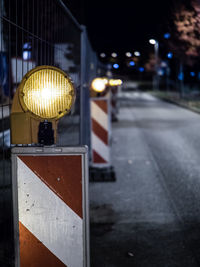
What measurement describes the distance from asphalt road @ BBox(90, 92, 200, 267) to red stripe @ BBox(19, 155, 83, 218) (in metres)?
1.66

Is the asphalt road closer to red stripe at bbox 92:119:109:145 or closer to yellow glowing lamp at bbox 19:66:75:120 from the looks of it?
red stripe at bbox 92:119:109:145

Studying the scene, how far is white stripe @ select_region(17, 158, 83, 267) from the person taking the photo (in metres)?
2.92

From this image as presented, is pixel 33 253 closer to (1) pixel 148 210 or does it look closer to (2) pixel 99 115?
(1) pixel 148 210

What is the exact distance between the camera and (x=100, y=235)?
5.17m

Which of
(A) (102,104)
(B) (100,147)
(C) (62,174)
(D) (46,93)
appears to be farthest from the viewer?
(B) (100,147)

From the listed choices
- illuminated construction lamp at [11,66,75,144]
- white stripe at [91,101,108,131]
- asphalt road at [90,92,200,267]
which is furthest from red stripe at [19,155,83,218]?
white stripe at [91,101,108,131]

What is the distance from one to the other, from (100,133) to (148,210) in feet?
A: 8.15

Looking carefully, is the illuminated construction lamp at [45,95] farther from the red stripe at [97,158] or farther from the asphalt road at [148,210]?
the red stripe at [97,158]

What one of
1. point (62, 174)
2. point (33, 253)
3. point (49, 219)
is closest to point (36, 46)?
point (62, 174)

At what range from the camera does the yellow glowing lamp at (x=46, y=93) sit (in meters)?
2.76

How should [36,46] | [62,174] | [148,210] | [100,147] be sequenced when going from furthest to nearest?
1. [100,147]
2. [148,210]
3. [36,46]
4. [62,174]

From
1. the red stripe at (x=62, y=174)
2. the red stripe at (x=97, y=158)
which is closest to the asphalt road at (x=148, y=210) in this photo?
the red stripe at (x=97, y=158)

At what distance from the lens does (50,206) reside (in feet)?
9.70

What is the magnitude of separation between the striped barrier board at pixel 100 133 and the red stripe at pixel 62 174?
5.30 metres
